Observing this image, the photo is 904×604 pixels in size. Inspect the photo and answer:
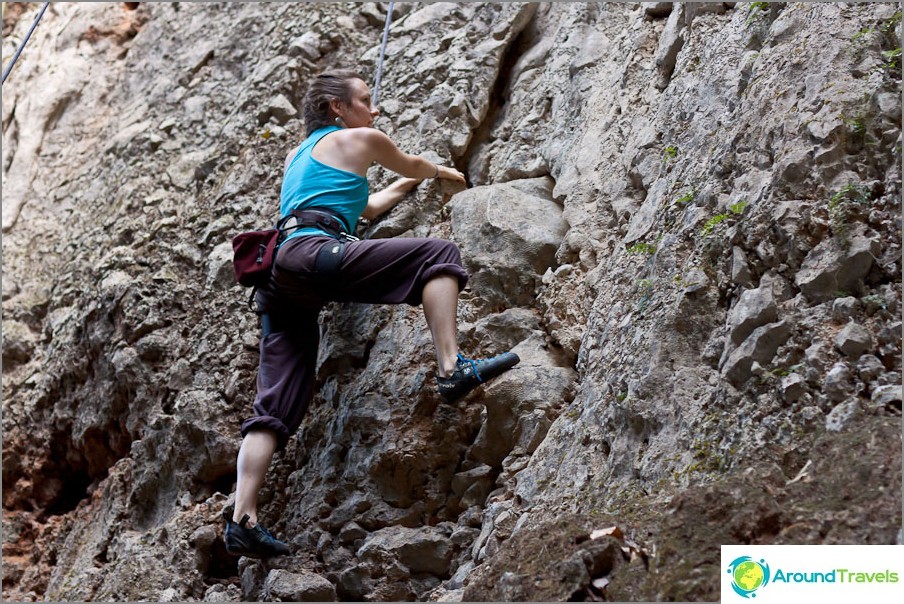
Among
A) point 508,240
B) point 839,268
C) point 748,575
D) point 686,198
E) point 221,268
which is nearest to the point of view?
point 748,575

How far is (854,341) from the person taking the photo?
3252 mm

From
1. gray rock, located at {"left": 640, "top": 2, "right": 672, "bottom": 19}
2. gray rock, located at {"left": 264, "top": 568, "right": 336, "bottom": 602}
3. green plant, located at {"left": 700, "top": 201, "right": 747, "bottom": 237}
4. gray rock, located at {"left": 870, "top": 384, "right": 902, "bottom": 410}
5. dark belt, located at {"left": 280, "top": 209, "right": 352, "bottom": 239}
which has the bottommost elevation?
gray rock, located at {"left": 264, "top": 568, "right": 336, "bottom": 602}

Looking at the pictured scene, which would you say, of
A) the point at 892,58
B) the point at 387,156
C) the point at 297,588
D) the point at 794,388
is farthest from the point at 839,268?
the point at 297,588

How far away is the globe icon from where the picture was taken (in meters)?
2.88

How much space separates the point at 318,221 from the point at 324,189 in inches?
8.4

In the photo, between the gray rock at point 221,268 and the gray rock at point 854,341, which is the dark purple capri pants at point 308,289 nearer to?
the gray rock at point 221,268

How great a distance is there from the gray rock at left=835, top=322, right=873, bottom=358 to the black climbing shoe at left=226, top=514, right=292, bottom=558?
2611 mm

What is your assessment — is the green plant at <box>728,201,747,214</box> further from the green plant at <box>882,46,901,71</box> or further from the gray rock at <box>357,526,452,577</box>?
the gray rock at <box>357,526,452,577</box>

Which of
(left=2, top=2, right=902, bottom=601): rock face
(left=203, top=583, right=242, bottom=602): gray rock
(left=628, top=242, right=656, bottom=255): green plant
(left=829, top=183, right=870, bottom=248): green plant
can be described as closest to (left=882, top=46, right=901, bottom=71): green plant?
(left=2, top=2, right=902, bottom=601): rock face

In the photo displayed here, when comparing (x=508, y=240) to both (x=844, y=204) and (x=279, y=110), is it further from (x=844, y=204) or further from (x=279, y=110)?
(x=279, y=110)

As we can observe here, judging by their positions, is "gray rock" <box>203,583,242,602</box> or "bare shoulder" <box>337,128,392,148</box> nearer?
"gray rock" <box>203,583,242,602</box>

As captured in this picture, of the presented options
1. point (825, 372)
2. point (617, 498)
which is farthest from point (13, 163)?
point (825, 372)

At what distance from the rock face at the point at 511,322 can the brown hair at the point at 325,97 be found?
0.72m

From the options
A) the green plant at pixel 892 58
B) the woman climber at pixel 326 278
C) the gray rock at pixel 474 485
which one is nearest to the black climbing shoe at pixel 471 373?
the woman climber at pixel 326 278
